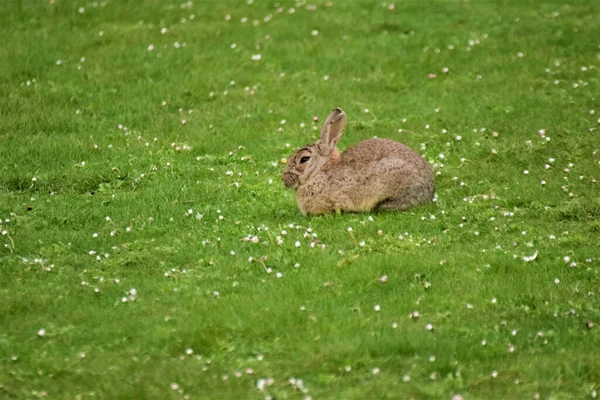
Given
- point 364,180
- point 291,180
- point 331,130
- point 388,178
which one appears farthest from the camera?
point 331,130

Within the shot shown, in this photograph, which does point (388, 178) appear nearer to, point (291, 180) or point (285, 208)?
point (291, 180)

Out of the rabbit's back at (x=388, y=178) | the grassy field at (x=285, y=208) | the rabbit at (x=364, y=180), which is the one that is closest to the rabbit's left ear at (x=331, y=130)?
the rabbit at (x=364, y=180)

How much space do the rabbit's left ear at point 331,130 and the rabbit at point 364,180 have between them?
0.28m

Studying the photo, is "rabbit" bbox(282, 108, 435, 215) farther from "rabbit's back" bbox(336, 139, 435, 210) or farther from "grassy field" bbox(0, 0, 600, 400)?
"grassy field" bbox(0, 0, 600, 400)

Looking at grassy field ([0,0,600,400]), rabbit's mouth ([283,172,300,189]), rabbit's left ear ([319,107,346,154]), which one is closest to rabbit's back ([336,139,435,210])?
grassy field ([0,0,600,400])

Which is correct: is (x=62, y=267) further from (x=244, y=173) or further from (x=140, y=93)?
(x=140, y=93)

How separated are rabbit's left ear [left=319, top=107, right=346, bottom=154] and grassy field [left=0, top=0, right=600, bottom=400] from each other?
1.03 metres

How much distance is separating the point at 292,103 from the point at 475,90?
3.79m

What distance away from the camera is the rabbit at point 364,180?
13703mm

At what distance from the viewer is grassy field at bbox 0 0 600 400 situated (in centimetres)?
931

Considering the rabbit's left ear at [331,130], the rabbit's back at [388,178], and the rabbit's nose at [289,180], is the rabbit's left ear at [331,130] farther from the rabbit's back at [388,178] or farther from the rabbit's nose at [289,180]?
the rabbit's nose at [289,180]

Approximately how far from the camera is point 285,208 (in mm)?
14234

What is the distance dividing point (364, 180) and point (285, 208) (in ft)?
4.29

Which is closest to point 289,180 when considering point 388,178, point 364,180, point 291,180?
point 291,180
